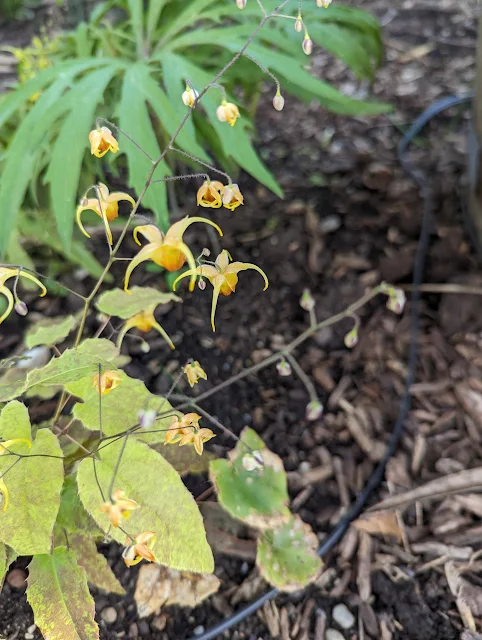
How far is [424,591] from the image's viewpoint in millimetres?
1114

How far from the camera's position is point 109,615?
1059 mm

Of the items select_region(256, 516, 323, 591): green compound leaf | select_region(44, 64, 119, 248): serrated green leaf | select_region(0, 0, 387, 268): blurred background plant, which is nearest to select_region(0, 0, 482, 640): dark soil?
select_region(256, 516, 323, 591): green compound leaf

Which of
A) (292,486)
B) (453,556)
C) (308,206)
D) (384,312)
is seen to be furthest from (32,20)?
(453,556)

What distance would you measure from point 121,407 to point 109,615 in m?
0.43

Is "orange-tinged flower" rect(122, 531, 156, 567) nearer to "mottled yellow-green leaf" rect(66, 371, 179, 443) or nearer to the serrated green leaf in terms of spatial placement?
"mottled yellow-green leaf" rect(66, 371, 179, 443)

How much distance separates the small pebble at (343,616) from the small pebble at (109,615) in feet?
1.38

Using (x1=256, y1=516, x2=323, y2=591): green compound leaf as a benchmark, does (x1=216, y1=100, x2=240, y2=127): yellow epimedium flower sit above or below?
above

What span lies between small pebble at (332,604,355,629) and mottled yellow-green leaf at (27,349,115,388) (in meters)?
0.69

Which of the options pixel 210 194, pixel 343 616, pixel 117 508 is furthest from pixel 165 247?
pixel 343 616

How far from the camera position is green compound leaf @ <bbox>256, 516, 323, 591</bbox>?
102 centimetres

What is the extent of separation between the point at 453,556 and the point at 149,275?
1.06 metres

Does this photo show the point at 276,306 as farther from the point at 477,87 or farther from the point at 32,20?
the point at 32,20

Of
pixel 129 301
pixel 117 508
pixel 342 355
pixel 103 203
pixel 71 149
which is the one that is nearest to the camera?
pixel 117 508

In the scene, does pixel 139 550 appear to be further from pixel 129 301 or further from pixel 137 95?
pixel 137 95
